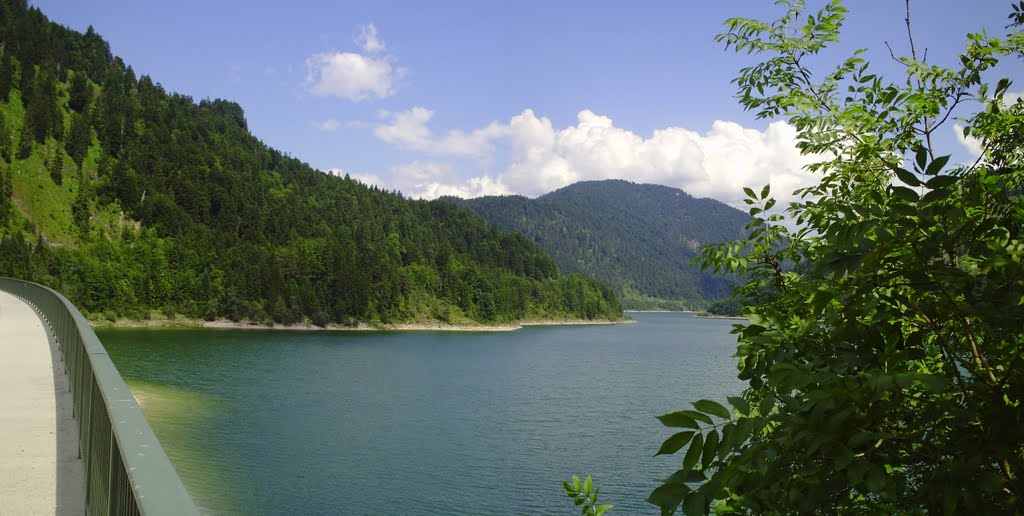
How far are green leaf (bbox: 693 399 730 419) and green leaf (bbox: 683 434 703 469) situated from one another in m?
0.08

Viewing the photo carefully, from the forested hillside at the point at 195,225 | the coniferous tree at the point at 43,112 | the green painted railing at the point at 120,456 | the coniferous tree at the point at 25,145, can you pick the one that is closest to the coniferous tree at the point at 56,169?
the forested hillside at the point at 195,225

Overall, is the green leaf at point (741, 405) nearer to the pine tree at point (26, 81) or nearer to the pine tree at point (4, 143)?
the pine tree at point (4, 143)

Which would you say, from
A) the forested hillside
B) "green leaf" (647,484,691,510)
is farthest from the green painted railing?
the forested hillside

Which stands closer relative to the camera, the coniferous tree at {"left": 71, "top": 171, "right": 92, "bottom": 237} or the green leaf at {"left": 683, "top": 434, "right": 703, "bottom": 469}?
the green leaf at {"left": 683, "top": 434, "right": 703, "bottom": 469}

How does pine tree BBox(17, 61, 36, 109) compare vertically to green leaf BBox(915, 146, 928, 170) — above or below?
above

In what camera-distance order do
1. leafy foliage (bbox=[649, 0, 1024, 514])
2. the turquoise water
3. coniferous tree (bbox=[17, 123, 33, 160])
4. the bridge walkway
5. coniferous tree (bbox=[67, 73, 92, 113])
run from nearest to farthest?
leafy foliage (bbox=[649, 0, 1024, 514]) < the bridge walkway < the turquoise water < coniferous tree (bbox=[17, 123, 33, 160]) < coniferous tree (bbox=[67, 73, 92, 113])

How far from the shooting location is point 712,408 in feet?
6.11

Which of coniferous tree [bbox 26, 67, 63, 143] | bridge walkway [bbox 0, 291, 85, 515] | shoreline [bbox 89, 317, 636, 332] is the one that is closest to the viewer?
bridge walkway [bbox 0, 291, 85, 515]

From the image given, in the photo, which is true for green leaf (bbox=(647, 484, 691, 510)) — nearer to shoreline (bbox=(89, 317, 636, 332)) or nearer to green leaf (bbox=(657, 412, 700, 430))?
green leaf (bbox=(657, 412, 700, 430))

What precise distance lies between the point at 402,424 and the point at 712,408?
3373cm

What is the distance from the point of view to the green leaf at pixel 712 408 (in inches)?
72.5

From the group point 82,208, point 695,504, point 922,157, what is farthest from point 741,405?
point 82,208

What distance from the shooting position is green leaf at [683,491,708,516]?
1853 millimetres

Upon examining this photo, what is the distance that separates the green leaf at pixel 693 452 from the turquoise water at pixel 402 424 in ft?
7.24
